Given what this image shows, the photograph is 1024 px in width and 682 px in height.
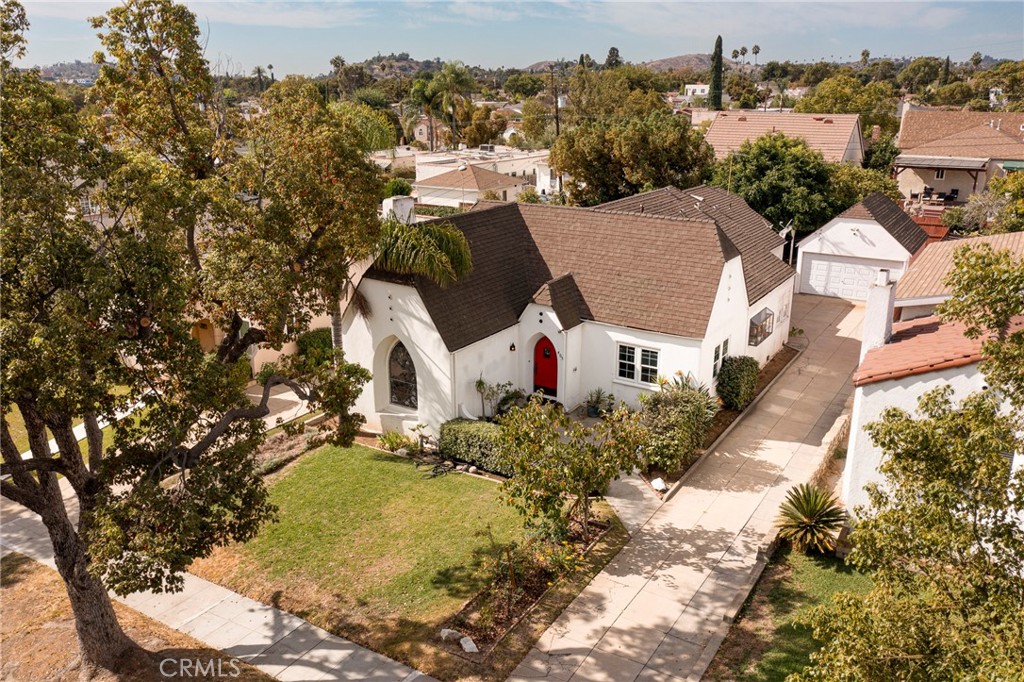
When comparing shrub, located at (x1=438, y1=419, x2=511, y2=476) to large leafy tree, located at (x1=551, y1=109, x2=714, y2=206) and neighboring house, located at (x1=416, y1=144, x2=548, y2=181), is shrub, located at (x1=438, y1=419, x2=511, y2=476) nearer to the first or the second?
large leafy tree, located at (x1=551, y1=109, x2=714, y2=206)

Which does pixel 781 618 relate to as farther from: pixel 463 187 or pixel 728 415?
pixel 463 187

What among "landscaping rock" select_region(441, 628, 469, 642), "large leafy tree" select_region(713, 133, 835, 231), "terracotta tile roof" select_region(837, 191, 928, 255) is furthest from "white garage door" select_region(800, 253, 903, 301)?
"landscaping rock" select_region(441, 628, 469, 642)

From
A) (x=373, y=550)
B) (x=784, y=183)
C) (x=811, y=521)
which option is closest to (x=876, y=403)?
(x=811, y=521)

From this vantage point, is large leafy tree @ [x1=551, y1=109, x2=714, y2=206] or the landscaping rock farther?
large leafy tree @ [x1=551, y1=109, x2=714, y2=206]

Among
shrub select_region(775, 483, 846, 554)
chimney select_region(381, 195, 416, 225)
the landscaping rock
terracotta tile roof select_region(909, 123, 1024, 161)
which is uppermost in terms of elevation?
terracotta tile roof select_region(909, 123, 1024, 161)

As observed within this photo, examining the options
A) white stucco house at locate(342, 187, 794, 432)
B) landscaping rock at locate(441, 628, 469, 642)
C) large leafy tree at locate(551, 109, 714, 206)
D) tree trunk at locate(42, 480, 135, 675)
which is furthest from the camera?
large leafy tree at locate(551, 109, 714, 206)

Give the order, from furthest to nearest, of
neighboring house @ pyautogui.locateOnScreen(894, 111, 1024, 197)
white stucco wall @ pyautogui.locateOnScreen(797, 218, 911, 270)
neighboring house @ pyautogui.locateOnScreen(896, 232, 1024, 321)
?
neighboring house @ pyautogui.locateOnScreen(894, 111, 1024, 197), white stucco wall @ pyautogui.locateOnScreen(797, 218, 911, 270), neighboring house @ pyautogui.locateOnScreen(896, 232, 1024, 321)

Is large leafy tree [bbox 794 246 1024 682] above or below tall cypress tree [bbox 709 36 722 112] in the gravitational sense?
below

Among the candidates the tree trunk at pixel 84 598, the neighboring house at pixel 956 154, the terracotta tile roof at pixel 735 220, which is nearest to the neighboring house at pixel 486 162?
the terracotta tile roof at pixel 735 220
